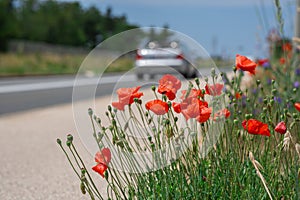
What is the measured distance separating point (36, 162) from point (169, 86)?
2994mm

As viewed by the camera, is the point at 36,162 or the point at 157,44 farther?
the point at 36,162

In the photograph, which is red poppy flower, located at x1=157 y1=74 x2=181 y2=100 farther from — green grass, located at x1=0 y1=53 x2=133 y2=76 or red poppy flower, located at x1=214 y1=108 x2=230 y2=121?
green grass, located at x1=0 y1=53 x2=133 y2=76

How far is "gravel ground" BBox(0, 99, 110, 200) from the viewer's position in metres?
4.09

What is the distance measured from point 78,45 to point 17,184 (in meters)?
65.1

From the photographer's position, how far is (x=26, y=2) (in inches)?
2478

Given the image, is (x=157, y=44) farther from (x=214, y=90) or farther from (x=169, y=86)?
(x=169, y=86)

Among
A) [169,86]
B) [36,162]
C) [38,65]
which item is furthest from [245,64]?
[38,65]

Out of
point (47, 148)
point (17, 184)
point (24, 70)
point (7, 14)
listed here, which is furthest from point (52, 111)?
point (7, 14)

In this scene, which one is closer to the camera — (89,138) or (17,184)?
(89,138)

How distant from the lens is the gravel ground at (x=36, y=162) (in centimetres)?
409

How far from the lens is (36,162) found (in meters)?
5.36

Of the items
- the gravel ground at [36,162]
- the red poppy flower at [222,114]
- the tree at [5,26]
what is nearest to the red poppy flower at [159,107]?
the red poppy flower at [222,114]

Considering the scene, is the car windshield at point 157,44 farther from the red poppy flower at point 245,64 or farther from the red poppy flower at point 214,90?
the red poppy flower at point 245,64

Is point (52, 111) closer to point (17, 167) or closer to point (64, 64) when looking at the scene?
point (17, 167)
